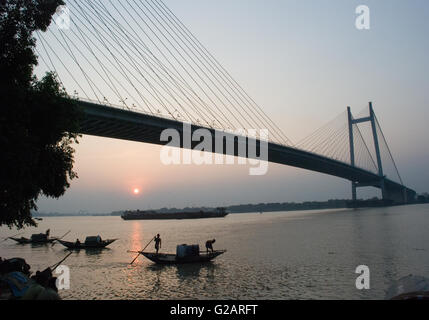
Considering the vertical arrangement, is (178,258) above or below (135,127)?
below

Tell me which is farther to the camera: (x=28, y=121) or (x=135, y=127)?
(x=135, y=127)

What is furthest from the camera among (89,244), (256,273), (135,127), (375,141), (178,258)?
(375,141)

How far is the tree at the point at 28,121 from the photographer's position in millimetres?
12727

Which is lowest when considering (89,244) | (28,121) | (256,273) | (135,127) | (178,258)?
(89,244)

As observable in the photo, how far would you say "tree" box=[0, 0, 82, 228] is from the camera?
41.8 ft

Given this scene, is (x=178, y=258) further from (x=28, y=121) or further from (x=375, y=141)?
(x=375, y=141)

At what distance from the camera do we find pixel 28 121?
13516mm

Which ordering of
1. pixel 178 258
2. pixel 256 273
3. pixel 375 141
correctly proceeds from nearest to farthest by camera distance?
pixel 256 273 → pixel 178 258 → pixel 375 141

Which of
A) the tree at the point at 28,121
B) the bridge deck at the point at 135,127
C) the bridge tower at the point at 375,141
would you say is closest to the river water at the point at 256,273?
the tree at the point at 28,121

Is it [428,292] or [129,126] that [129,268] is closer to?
[428,292]

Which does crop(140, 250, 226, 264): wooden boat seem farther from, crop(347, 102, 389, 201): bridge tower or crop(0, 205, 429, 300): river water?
crop(347, 102, 389, 201): bridge tower

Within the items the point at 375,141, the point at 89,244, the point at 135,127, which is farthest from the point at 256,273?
the point at 375,141
